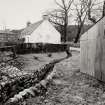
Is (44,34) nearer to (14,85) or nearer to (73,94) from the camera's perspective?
(14,85)

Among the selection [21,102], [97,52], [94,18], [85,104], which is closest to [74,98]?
[85,104]

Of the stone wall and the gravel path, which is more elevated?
the stone wall

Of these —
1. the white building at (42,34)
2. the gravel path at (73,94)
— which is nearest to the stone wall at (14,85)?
the gravel path at (73,94)

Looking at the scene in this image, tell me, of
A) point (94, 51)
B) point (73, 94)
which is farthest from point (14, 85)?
point (94, 51)

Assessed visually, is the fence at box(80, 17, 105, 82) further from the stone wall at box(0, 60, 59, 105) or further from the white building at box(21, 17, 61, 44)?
the white building at box(21, 17, 61, 44)

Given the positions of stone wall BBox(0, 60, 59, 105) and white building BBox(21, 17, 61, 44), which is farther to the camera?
white building BBox(21, 17, 61, 44)

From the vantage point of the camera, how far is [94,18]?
1079 inches

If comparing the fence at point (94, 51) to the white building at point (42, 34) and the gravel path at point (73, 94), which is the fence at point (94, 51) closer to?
the gravel path at point (73, 94)

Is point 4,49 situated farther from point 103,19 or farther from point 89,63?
point 103,19

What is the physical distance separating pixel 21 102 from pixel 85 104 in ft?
5.53

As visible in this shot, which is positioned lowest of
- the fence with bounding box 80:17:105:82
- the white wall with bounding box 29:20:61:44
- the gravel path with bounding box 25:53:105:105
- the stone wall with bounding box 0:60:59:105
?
the gravel path with bounding box 25:53:105:105

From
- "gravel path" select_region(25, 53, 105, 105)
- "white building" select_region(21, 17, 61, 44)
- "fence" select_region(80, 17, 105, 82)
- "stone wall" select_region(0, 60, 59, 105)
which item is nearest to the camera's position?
"gravel path" select_region(25, 53, 105, 105)

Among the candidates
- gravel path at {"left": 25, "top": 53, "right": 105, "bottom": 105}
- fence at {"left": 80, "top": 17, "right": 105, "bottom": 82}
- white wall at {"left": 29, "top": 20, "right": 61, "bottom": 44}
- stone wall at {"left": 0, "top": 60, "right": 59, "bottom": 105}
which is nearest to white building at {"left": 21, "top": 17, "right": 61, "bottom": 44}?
white wall at {"left": 29, "top": 20, "right": 61, "bottom": 44}

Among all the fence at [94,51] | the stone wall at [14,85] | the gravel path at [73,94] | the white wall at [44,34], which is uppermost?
the white wall at [44,34]
